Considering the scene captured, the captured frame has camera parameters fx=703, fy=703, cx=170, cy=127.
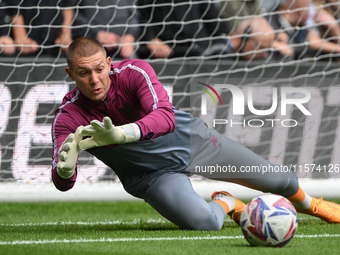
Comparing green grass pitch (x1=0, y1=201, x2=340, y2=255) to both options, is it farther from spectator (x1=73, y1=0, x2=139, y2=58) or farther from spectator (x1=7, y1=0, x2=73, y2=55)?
spectator (x1=73, y1=0, x2=139, y2=58)

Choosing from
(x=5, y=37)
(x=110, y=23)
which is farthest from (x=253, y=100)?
(x=5, y=37)

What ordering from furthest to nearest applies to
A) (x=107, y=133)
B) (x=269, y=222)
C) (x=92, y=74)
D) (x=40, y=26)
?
1. (x=40, y=26)
2. (x=92, y=74)
3. (x=107, y=133)
4. (x=269, y=222)

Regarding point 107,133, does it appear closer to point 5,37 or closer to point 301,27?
point 5,37

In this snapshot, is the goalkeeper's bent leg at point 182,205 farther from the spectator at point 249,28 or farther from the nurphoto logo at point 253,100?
the spectator at point 249,28

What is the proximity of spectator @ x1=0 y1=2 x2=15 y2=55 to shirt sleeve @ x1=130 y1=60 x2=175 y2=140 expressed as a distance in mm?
2652

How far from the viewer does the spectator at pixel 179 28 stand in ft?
23.4

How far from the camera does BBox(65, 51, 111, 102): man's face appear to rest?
415 centimetres

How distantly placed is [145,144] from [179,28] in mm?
2915

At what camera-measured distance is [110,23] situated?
7.09 metres

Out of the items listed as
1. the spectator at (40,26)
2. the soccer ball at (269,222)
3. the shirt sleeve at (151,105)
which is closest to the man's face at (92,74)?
the shirt sleeve at (151,105)

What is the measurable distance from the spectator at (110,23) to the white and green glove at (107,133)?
3.26 meters

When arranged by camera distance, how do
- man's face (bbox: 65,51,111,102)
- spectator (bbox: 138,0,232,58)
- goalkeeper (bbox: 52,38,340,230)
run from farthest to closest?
spectator (bbox: 138,0,232,58) < man's face (bbox: 65,51,111,102) < goalkeeper (bbox: 52,38,340,230)

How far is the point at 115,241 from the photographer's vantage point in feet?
13.0

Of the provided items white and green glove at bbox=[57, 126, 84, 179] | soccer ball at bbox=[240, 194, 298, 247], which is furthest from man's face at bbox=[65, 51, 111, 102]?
soccer ball at bbox=[240, 194, 298, 247]
